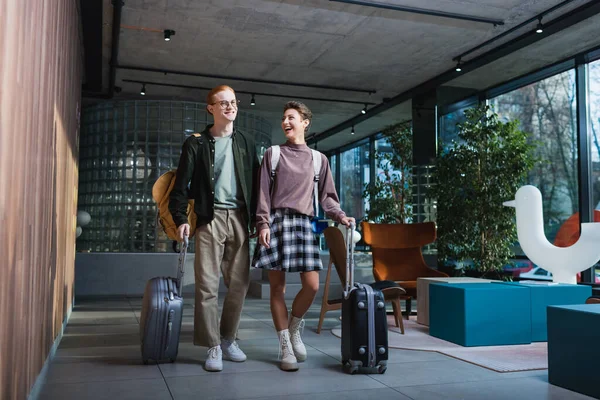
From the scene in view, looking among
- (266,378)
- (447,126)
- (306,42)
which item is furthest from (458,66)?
(266,378)

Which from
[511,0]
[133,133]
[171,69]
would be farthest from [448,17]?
[133,133]

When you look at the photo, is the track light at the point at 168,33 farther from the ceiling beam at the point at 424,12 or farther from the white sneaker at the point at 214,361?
the white sneaker at the point at 214,361

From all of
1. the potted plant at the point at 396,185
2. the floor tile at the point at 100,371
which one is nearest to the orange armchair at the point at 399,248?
the floor tile at the point at 100,371

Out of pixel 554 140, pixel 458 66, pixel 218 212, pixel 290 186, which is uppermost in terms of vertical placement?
pixel 458 66

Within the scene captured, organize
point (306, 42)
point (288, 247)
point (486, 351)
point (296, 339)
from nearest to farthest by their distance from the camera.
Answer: point (288, 247)
point (296, 339)
point (486, 351)
point (306, 42)

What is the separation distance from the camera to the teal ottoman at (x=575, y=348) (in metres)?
2.33

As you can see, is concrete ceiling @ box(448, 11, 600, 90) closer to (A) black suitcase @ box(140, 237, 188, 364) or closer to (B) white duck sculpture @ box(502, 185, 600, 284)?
(B) white duck sculpture @ box(502, 185, 600, 284)

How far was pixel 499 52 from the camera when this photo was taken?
636 centimetres

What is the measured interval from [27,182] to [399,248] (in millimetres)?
3827

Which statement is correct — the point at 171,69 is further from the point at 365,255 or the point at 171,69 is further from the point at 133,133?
the point at 365,255

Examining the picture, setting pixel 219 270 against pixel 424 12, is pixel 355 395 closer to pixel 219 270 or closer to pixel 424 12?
pixel 219 270

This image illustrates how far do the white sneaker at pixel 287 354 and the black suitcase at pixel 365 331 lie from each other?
0.88 feet

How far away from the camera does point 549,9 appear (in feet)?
17.5

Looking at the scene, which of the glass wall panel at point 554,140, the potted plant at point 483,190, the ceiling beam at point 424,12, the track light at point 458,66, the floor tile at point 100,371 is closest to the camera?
the floor tile at point 100,371
